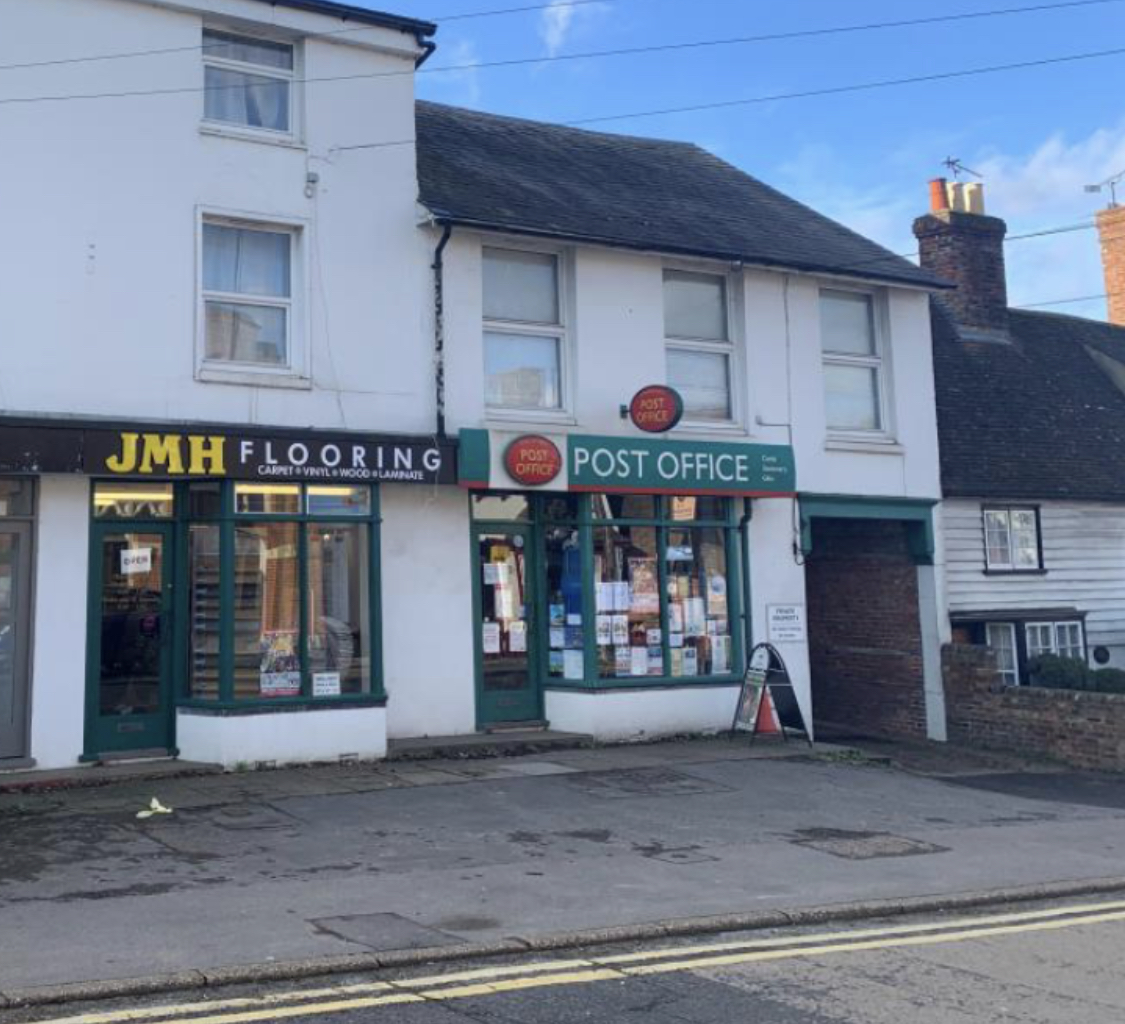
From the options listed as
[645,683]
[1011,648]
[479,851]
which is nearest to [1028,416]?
[1011,648]

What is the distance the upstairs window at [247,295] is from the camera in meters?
12.9

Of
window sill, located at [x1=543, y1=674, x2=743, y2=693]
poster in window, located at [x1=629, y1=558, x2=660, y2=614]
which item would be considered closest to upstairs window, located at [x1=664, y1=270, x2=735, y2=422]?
poster in window, located at [x1=629, y1=558, x2=660, y2=614]

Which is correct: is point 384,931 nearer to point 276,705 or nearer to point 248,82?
point 276,705

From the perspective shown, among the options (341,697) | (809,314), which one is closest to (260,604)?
(341,697)

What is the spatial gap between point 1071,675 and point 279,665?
1106 centimetres

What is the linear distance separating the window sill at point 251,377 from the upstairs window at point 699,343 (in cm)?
480

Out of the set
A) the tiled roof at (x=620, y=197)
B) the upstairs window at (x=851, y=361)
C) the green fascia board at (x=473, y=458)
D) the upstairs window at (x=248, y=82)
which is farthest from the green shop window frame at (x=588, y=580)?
the upstairs window at (x=248, y=82)

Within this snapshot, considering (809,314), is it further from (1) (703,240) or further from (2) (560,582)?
(2) (560,582)

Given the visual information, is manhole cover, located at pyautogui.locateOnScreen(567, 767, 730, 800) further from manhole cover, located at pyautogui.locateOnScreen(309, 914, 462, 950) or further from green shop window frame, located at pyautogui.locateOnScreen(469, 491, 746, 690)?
manhole cover, located at pyautogui.locateOnScreen(309, 914, 462, 950)

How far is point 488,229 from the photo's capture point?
13875mm

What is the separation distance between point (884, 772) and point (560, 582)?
4.37 meters

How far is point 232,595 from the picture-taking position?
12531mm

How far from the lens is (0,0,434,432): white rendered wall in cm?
1195

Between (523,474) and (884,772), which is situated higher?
(523,474)
